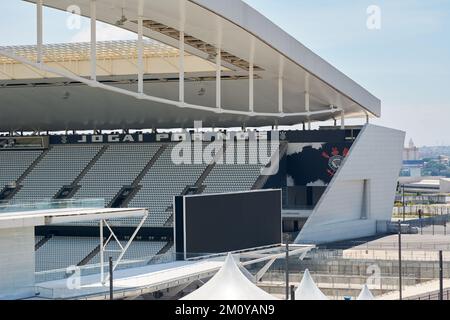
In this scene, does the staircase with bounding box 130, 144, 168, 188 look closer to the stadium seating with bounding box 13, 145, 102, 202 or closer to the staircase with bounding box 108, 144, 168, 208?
the staircase with bounding box 108, 144, 168, 208

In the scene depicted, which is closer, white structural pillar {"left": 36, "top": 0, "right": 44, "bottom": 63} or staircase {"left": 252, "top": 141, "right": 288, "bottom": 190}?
white structural pillar {"left": 36, "top": 0, "right": 44, "bottom": 63}

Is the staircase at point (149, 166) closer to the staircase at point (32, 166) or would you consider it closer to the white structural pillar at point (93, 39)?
the staircase at point (32, 166)

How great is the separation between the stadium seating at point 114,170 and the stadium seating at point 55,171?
839 millimetres

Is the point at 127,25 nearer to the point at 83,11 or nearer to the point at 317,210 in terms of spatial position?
the point at 83,11

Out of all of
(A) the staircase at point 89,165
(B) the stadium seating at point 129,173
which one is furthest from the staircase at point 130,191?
(A) the staircase at point 89,165

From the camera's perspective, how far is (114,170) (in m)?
41.0

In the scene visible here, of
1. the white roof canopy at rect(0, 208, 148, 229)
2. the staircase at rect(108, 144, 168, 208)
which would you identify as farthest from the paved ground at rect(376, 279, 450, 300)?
the staircase at rect(108, 144, 168, 208)

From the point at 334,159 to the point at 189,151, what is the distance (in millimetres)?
6236

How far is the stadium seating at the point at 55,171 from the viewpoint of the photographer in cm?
4097

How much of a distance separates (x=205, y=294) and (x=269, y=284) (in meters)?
12.8

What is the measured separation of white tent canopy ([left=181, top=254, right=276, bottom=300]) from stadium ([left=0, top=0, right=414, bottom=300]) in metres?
5.07

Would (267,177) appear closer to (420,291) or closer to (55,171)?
(55,171)

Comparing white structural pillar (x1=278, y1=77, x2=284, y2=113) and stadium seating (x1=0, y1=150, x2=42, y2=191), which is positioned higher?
white structural pillar (x1=278, y1=77, x2=284, y2=113)

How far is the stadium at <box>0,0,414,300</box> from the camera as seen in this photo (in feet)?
86.2
